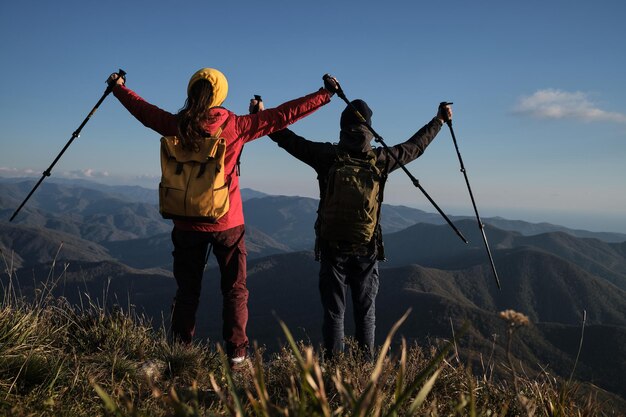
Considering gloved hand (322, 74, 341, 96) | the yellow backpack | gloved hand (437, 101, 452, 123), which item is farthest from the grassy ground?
gloved hand (437, 101, 452, 123)

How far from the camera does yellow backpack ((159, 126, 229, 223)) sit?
4.12m

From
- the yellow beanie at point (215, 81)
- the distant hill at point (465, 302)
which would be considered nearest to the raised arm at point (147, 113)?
the yellow beanie at point (215, 81)

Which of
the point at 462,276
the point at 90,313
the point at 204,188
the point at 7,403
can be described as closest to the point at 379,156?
the point at 204,188

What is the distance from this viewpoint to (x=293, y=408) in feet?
5.33

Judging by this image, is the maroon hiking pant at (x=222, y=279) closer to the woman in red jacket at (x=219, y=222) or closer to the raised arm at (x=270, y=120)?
the woman in red jacket at (x=219, y=222)

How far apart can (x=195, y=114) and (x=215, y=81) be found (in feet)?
1.34

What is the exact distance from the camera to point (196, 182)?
4.14 meters

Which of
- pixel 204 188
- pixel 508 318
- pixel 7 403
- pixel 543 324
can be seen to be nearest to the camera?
pixel 508 318

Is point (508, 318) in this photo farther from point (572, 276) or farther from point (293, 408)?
point (572, 276)

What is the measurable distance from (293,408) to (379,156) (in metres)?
3.84

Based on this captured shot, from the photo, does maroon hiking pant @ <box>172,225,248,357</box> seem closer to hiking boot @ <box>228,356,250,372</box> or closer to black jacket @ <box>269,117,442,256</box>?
hiking boot @ <box>228,356,250,372</box>

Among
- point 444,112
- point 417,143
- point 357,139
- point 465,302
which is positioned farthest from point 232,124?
point 465,302

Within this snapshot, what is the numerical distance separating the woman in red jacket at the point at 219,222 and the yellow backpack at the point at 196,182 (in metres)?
0.18

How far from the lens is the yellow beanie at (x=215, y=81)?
4.36m
